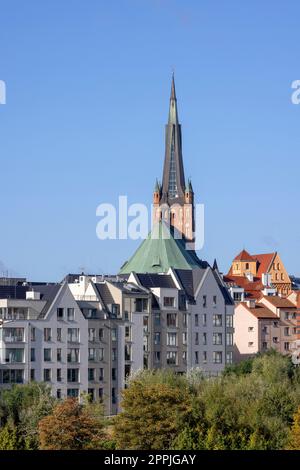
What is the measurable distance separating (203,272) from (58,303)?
50.7 feet

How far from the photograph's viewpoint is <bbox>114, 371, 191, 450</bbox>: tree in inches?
2825

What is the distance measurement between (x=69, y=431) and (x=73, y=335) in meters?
24.0

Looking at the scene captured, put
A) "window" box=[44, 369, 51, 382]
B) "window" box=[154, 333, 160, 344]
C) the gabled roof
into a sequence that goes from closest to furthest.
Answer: "window" box=[44, 369, 51, 382] < "window" box=[154, 333, 160, 344] < the gabled roof

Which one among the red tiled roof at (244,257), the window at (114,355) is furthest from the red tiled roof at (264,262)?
the window at (114,355)

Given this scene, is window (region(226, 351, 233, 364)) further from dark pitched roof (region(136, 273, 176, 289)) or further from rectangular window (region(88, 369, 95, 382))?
rectangular window (region(88, 369, 95, 382))

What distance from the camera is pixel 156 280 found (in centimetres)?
10500

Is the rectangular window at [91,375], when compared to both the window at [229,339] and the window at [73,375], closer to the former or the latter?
the window at [73,375]

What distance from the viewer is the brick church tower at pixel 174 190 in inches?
7028

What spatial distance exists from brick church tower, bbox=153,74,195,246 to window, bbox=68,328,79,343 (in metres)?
82.4

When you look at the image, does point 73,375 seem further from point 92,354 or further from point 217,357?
point 217,357

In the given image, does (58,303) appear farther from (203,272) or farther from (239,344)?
(239,344)

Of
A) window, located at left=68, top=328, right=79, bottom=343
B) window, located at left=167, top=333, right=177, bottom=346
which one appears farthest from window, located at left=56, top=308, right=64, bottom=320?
window, located at left=167, top=333, right=177, bottom=346

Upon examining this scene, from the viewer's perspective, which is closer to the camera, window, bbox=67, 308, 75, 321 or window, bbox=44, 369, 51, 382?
window, bbox=44, 369, 51, 382
